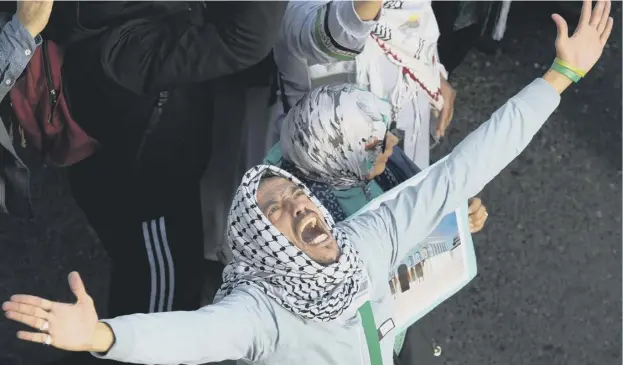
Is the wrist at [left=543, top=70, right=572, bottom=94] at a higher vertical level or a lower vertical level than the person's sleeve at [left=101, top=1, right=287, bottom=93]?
lower

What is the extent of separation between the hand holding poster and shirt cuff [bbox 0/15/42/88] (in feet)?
2.27

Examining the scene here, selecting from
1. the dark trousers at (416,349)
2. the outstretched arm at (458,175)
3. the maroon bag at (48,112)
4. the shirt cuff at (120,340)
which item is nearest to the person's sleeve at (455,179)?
the outstretched arm at (458,175)

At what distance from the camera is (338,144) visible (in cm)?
165

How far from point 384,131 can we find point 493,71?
149 cm

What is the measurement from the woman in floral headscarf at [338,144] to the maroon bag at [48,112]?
46 centimetres

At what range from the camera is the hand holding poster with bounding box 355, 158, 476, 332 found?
167 cm

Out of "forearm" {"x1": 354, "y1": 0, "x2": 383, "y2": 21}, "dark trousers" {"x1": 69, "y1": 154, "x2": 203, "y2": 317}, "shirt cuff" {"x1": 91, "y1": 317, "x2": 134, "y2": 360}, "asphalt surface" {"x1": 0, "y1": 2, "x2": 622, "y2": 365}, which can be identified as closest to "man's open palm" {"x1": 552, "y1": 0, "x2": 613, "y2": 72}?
"forearm" {"x1": 354, "y1": 0, "x2": 383, "y2": 21}

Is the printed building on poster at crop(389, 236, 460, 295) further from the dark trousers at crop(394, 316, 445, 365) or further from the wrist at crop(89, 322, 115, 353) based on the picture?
the wrist at crop(89, 322, 115, 353)

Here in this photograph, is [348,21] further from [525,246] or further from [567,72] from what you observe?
[525,246]

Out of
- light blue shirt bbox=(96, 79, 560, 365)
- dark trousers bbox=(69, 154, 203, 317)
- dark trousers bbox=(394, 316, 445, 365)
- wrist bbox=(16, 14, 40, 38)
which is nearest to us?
light blue shirt bbox=(96, 79, 560, 365)

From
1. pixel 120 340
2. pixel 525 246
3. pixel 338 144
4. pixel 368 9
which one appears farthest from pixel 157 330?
pixel 525 246

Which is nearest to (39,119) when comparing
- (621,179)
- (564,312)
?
(564,312)

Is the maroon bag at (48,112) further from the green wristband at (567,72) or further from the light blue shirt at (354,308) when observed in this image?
the green wristband at (567,72)

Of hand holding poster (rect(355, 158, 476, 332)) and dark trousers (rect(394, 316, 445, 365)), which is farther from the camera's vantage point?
dark trousers (rect(394, 316, 445, 365))
